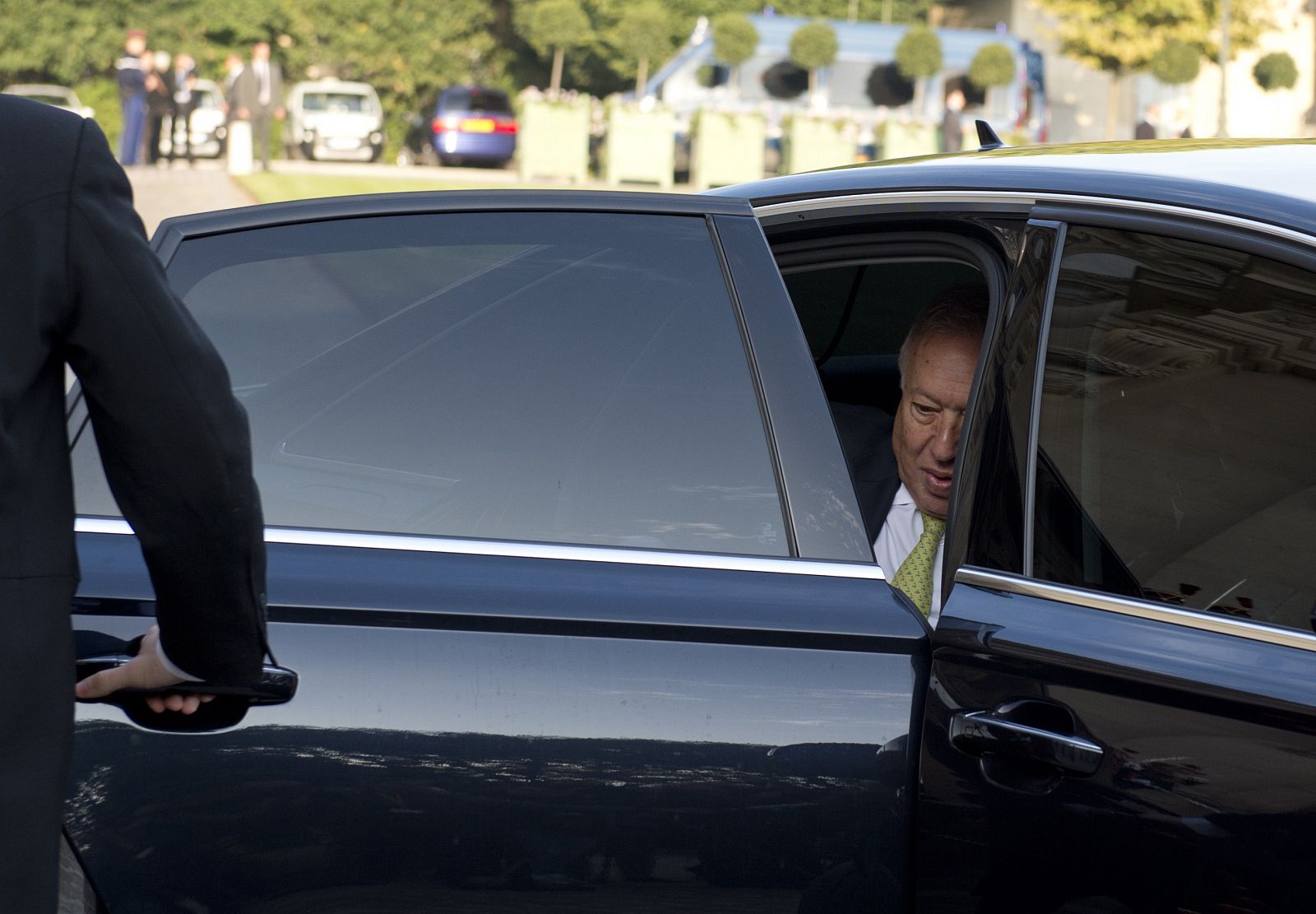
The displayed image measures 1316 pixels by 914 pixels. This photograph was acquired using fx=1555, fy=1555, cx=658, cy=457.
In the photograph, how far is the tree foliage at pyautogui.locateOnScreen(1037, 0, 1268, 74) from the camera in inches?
1335

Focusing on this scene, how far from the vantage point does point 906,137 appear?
26812 millimetres

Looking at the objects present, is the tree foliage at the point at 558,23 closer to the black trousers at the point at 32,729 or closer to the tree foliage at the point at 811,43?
the tree foliage at the point at 811,43

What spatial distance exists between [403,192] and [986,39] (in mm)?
34406

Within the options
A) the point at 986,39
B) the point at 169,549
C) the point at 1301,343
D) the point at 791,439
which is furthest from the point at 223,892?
the point at 986,39

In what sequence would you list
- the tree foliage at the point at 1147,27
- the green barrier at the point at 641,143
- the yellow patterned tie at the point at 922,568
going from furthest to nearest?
the tree foliage at the point at 1147,27 → the green barrier at the point at 641,143 → the yellow patterned tie at the point at 922,568

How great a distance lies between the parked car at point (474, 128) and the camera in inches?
1330

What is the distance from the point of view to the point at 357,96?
117 ft

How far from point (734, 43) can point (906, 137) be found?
22.0 ft

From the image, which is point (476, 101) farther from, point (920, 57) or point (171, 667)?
point (171, 667)

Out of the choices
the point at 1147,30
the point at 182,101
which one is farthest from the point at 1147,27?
the point at 182,101

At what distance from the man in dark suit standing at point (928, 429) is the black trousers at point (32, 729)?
1.54m

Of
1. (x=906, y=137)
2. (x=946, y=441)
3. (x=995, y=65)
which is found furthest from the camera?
(x=995, y=65)

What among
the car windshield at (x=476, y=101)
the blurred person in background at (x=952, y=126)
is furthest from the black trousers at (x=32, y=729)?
the car windshield at (x=476, y=101)

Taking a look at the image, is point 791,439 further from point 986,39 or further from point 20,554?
point 986,39
